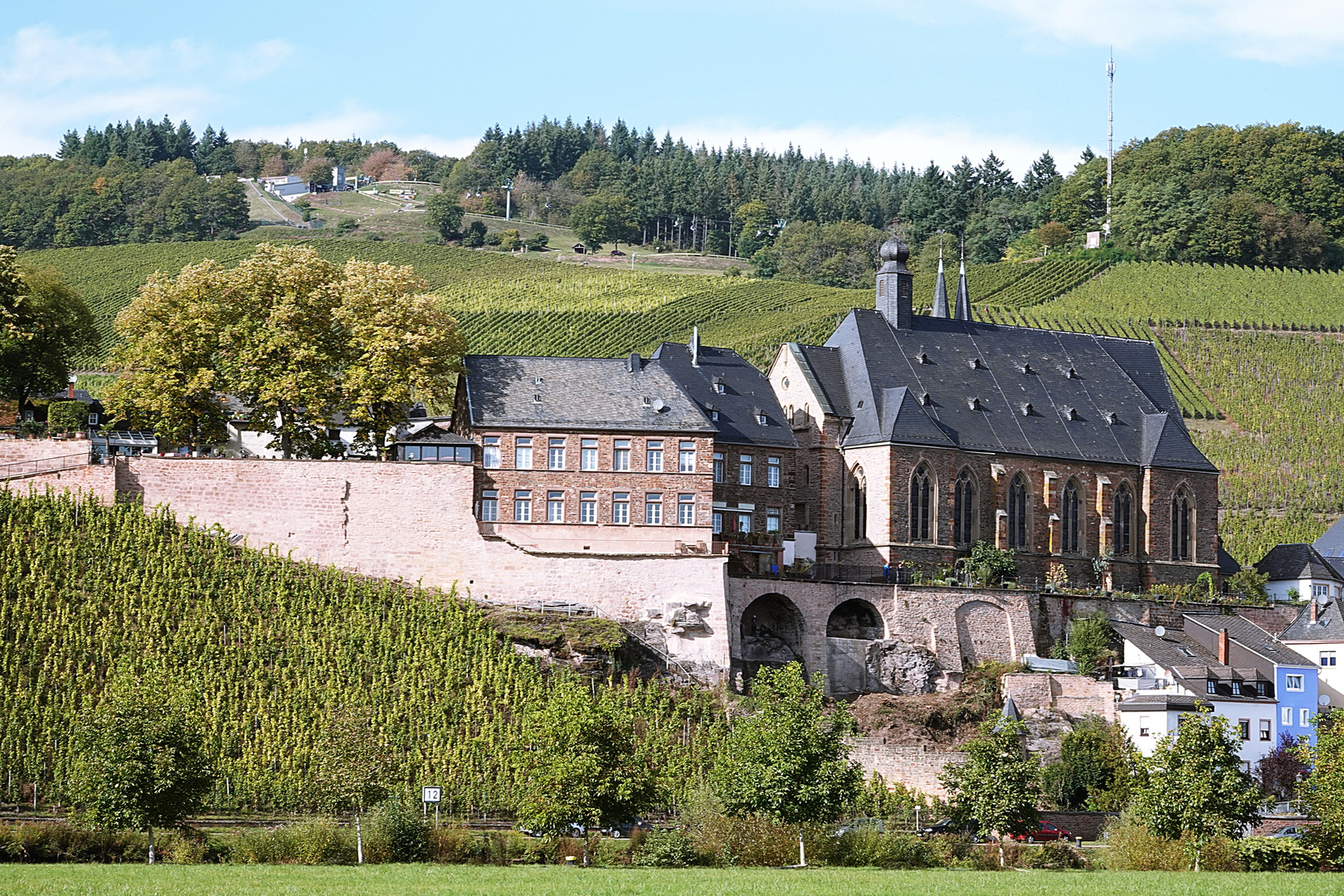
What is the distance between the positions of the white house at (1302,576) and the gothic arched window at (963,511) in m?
12.5

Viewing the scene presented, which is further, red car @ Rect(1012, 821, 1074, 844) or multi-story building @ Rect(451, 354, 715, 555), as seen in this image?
multi-story building @ Rect(451, 354, 715, 555)

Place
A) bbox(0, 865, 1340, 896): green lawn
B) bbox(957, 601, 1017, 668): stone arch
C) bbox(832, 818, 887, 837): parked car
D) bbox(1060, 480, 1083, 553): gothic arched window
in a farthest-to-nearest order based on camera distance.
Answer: bbox(1060, 480, 1083, 553): gothic arched window < bbox(957, 601, 1017, 668): stone arch < bbox(832, 818, 887, 837): parked car < bbox(0, 865, 1340, 896): green lawn

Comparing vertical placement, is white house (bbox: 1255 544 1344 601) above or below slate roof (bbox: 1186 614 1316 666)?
above

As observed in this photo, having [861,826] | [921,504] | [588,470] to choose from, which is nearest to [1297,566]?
[921,504]

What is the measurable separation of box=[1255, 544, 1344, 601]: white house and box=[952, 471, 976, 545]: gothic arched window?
41.0 ft

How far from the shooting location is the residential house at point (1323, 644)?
64.7 metres

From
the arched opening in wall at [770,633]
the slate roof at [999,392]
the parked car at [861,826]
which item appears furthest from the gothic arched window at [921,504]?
the parked car at [861,826]

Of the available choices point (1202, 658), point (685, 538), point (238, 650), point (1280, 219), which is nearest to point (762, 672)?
point (685, 538)

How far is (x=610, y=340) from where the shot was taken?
340 feet

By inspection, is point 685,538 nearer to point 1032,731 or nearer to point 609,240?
point 1032,731

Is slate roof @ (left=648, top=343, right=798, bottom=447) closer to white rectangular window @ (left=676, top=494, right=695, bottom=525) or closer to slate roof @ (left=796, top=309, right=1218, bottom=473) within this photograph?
slate roof @ (left=796, top=309, right=1218, bottom=473)

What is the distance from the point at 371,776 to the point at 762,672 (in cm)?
1080

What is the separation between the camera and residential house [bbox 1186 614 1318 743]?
205 feet

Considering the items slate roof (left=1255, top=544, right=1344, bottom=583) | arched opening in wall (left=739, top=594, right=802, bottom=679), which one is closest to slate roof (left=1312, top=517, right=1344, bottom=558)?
slate roof (left=1255, top=544, right=1344, bottom=583)
